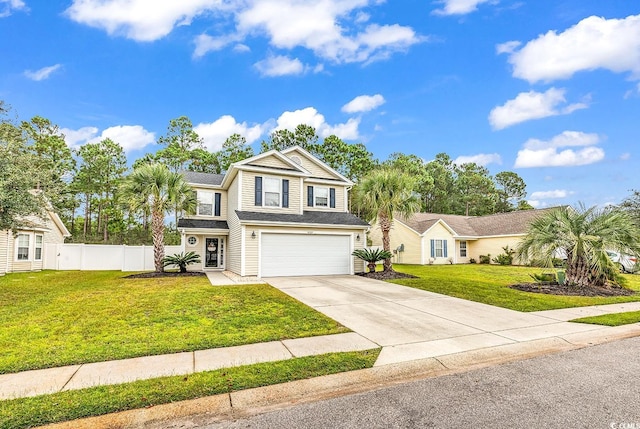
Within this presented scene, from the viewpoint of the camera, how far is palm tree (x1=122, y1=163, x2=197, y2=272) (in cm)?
1534

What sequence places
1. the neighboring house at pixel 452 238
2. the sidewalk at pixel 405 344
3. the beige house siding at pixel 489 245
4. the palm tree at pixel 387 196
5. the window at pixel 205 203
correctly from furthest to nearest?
1. the neighboring house at pixel 452 238
2. the beige house siding at pixel 489 245
3. the window at pixel 205 203
4. the palm tree at pixel 387 196
5. the sidewalk at pixel 405 344

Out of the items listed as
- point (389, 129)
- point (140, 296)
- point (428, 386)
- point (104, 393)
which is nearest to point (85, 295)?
point (140, 296)

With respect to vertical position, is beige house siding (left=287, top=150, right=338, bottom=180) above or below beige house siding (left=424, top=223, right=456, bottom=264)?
above

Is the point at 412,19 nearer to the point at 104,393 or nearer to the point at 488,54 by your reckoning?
the point at 488,54

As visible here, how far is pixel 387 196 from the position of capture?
1546 centimetres

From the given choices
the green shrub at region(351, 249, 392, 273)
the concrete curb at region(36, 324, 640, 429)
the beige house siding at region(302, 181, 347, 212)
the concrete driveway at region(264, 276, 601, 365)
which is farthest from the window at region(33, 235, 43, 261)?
the concrete curb at region(36, 324, 640, 429)

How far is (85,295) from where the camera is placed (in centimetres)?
988

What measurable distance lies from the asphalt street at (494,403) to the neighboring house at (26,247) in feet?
63.1

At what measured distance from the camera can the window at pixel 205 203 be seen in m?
18.3

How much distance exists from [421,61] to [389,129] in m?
8.07

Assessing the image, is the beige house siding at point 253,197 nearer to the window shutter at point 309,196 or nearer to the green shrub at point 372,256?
the window shutter at point 309,196

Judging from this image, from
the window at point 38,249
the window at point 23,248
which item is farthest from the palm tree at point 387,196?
the window at point 38,249

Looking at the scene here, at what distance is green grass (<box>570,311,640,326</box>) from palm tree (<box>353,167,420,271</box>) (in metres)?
8.94

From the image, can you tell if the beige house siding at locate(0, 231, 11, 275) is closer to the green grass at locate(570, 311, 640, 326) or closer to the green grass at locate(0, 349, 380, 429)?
the green grass at locate(0, 349, 380, 429)
